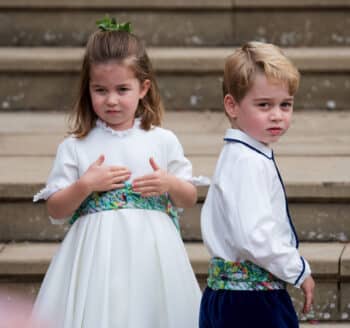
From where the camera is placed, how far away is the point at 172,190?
318 centimetres

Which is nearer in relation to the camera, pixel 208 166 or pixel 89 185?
pixel 89 185

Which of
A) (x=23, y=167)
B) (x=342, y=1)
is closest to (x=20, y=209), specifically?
(x=23, y=167)

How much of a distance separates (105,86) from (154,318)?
0.75m

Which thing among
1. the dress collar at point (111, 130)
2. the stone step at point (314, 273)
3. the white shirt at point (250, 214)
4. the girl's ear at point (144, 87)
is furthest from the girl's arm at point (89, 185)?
the stone step at point (314, 273)

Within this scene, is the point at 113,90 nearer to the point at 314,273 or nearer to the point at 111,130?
the point at 111,130

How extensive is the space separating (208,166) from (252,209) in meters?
1.60

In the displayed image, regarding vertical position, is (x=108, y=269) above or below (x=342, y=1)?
below

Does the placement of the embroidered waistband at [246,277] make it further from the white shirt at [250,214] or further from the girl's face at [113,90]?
the girl's face at [113,90]

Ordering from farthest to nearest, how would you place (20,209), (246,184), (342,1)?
1. (342,1)
2. (20,209)
3. (246,184)

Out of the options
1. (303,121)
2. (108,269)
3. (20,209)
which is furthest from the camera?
(303,121)

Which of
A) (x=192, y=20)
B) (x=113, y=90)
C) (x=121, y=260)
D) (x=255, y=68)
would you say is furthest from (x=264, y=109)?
(x=192, y=20)

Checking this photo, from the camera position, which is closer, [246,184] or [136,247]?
[246,184]

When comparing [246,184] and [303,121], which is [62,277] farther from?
[303,121]

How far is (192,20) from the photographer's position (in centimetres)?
548
